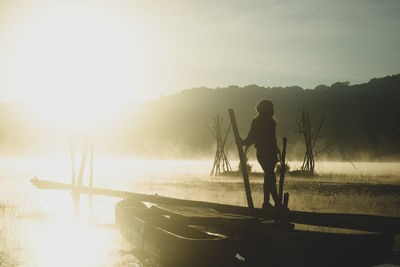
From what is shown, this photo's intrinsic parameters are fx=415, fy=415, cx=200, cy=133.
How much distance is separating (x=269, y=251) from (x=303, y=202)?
832 centimetres

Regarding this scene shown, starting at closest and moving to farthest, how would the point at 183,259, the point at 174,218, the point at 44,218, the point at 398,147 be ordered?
the point at 183,259, the point at 174,218, the point at 44,218, the point at 398,147

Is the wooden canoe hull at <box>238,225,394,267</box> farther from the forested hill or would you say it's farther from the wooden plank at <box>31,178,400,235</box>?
the forested hill

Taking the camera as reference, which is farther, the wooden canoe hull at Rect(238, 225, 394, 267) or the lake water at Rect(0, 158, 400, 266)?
the lake water at Rect(0, 158, 400, 266)

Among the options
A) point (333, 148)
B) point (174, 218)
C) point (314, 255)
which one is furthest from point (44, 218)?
point (333, 148)

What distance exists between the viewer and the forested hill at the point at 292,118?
368 feet

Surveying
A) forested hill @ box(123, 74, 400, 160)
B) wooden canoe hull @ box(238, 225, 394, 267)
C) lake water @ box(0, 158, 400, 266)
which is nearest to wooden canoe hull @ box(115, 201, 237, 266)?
lake water @ box(0, 158, 400, 266)

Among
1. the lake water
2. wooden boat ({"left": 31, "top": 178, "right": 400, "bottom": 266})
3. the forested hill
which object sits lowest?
the lake water

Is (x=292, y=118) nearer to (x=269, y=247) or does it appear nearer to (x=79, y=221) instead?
(x=79, y=221)

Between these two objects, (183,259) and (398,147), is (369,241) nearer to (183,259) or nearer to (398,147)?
(183,259)

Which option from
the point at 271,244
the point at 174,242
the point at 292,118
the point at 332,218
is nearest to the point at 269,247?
the point at 271,244

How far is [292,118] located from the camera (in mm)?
128750

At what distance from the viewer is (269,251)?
6.23m

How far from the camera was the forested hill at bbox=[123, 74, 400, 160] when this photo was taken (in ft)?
368

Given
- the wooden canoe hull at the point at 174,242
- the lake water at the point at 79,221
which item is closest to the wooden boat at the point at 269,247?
the wooden canoe hull at the point at 174,242
